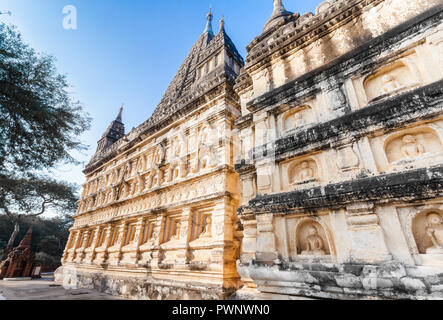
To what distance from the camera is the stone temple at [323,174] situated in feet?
8.99

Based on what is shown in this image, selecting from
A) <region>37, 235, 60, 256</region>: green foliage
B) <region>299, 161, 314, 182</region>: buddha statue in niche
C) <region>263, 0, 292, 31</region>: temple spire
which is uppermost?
<region>263, 0, 292, 31</region>: temple spire

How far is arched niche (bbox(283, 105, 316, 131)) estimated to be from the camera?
4.37 metres

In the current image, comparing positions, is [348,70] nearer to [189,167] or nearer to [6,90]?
[189,167]

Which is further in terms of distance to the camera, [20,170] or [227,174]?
[20,170]

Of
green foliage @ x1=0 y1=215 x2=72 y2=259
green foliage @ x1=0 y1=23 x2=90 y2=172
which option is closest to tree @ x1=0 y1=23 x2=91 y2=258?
green foliage @ x1=0 y1=23 x2=90 y2=172

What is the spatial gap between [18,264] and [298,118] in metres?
23.6

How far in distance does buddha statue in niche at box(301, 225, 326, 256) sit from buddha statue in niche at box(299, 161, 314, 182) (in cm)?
91

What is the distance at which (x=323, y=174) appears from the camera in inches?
145

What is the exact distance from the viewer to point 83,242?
44.2ft

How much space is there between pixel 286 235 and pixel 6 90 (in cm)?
884

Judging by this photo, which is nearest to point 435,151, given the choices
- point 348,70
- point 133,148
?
point 348,70

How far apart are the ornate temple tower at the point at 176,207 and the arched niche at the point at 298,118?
259 centimetres

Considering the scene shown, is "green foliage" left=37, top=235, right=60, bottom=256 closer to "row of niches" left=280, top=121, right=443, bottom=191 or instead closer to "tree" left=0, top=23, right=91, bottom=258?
"tree" left=0, top=23, right=91, bottom=258

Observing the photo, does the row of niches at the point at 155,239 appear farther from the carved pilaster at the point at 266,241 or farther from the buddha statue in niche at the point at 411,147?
the buddha statue in niche at the point at 411,147
